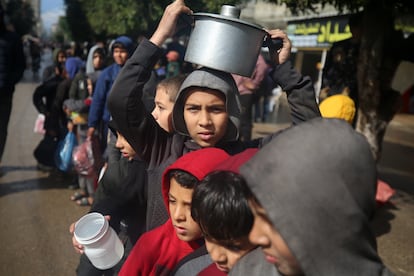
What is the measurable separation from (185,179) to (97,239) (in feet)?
1.67

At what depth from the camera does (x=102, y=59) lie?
5383 mm

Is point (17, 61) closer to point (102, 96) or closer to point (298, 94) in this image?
point (102, 96)

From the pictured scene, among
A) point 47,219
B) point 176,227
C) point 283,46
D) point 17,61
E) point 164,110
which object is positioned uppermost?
point 283,46

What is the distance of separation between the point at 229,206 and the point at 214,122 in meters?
0.65

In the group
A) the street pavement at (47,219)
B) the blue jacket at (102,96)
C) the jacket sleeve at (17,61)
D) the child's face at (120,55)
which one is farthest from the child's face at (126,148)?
the jacket sleeve at (17,61)

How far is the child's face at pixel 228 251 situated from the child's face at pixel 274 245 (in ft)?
0.56

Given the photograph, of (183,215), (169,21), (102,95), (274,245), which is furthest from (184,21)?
(102,95)

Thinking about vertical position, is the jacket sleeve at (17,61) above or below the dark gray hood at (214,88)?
below

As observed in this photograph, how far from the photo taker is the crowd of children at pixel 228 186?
95 centimetres

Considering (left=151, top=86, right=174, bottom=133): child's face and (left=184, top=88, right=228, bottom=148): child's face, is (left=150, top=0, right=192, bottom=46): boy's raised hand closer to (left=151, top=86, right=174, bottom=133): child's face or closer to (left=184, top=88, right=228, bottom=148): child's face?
(left=184, top=88, right=228, bottom=148): child's face

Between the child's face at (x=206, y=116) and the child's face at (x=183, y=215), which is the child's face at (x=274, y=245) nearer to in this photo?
the child's face at (x=183, y=215)

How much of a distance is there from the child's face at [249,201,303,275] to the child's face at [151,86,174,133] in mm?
1080

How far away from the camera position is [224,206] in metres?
1.22

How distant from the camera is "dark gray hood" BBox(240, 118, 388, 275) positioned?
0.94 metres
